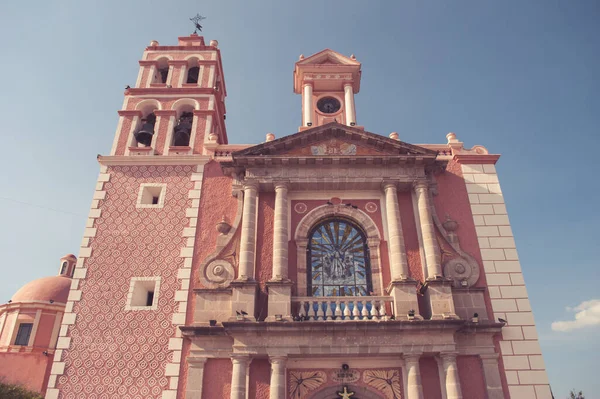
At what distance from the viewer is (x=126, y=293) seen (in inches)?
559

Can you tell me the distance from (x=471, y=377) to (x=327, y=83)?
13.0m

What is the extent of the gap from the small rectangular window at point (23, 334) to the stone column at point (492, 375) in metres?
24.6

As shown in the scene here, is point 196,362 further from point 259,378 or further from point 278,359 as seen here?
point 278,359

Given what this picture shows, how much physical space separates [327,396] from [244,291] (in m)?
3.56

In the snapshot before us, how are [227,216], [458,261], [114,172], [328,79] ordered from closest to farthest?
1. [458,261]
2. [227,216]
3. [114,172]
4. [328,79]

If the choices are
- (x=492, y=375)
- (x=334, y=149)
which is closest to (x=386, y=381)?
(x=492, y=375)

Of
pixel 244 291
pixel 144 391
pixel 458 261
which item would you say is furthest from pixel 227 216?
pixel 458 261

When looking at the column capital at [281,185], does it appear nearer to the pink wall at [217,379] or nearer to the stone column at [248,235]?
the stone column at [248,235]

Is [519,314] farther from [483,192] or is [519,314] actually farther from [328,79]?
[328,79]

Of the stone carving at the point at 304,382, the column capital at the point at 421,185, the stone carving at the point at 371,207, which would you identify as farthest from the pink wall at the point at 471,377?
the column capital at the point at 421,185

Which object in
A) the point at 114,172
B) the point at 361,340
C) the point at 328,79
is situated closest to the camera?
the point at 361,340

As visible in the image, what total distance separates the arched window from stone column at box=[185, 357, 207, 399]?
3.67 meters

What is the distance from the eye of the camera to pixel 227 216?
15.6 metres

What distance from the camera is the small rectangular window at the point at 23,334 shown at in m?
26.4
